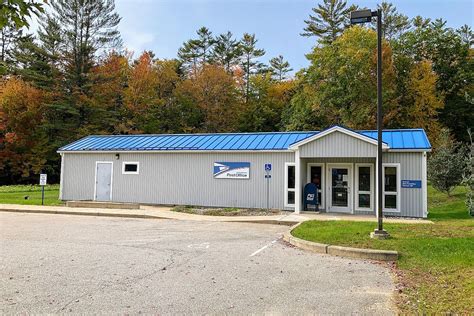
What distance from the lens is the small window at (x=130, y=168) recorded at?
19114 millimetres

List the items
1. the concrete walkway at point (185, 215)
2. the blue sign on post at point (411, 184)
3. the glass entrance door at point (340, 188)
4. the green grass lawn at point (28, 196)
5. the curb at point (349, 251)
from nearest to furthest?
the curb at point (349, 251) → the concrete walkway at point (185, 215) → the blue sign on post at point (411, 184) → the glass entrance door at point (340, 188) → the green grass lawn at point (28, 196)

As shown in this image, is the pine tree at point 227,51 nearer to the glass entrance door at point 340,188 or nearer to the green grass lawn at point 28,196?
the green grass lawn at point 28,196

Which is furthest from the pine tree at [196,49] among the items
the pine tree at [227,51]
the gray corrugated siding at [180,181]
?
the gray corrugated siding at [180,181]

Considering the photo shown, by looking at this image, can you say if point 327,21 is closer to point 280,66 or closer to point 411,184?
point 280,66

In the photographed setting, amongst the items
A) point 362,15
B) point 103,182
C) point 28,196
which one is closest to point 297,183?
point 362,15

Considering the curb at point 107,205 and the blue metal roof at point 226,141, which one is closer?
the blue metal roof at point 226,141

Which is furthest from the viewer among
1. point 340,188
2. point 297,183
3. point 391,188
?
point 340,188

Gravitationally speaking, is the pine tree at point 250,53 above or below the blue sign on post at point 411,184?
above

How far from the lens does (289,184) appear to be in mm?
16547

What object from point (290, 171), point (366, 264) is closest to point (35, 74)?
point (290, 171)

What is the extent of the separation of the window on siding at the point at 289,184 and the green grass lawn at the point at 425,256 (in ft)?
15.4

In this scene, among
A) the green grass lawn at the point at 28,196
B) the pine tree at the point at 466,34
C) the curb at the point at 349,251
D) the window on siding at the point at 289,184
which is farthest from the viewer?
the pine tree at the point at 466,34

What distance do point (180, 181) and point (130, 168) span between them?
9.47ft

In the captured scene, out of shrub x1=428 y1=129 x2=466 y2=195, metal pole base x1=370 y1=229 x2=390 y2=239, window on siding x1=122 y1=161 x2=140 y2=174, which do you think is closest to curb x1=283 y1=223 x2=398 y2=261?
metal pole base x1=370 y1=229 x2=390 y2=239
